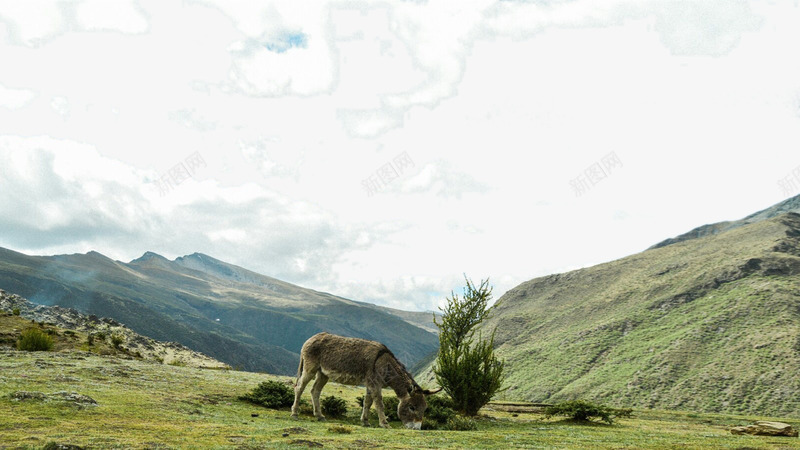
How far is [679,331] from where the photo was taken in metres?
103

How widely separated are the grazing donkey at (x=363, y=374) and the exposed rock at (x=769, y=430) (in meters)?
16.0

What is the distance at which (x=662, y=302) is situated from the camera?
11981 centimetres

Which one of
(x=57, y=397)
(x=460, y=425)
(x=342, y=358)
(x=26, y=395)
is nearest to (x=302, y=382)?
(x=342, y=358)

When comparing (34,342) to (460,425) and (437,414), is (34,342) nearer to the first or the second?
(437,414)

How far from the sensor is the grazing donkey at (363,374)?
65.6 feet

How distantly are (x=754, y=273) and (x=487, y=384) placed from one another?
398ft

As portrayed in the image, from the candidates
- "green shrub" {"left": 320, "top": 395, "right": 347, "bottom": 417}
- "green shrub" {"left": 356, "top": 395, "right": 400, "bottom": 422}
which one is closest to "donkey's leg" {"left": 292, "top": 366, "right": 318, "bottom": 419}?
"green shrub" {"left": 320, "top": 395, "right": 347, "bottom": 417}

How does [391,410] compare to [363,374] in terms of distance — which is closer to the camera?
[363,374]

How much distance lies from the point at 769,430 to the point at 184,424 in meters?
25.9

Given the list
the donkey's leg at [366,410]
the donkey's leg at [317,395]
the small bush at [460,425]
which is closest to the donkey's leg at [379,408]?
the donkey's leg at [366,410]

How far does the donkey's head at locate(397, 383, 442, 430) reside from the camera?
2011cm

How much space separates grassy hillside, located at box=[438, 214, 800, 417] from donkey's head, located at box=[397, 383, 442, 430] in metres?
75.9

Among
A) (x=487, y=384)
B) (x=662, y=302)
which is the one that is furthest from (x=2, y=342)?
(x=662, y=302)

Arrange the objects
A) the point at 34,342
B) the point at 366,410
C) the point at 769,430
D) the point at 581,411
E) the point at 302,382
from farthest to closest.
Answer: the point at 34,342
the point at 581,411
the point at 769,430
the point at 302,382
the point at 366,410
